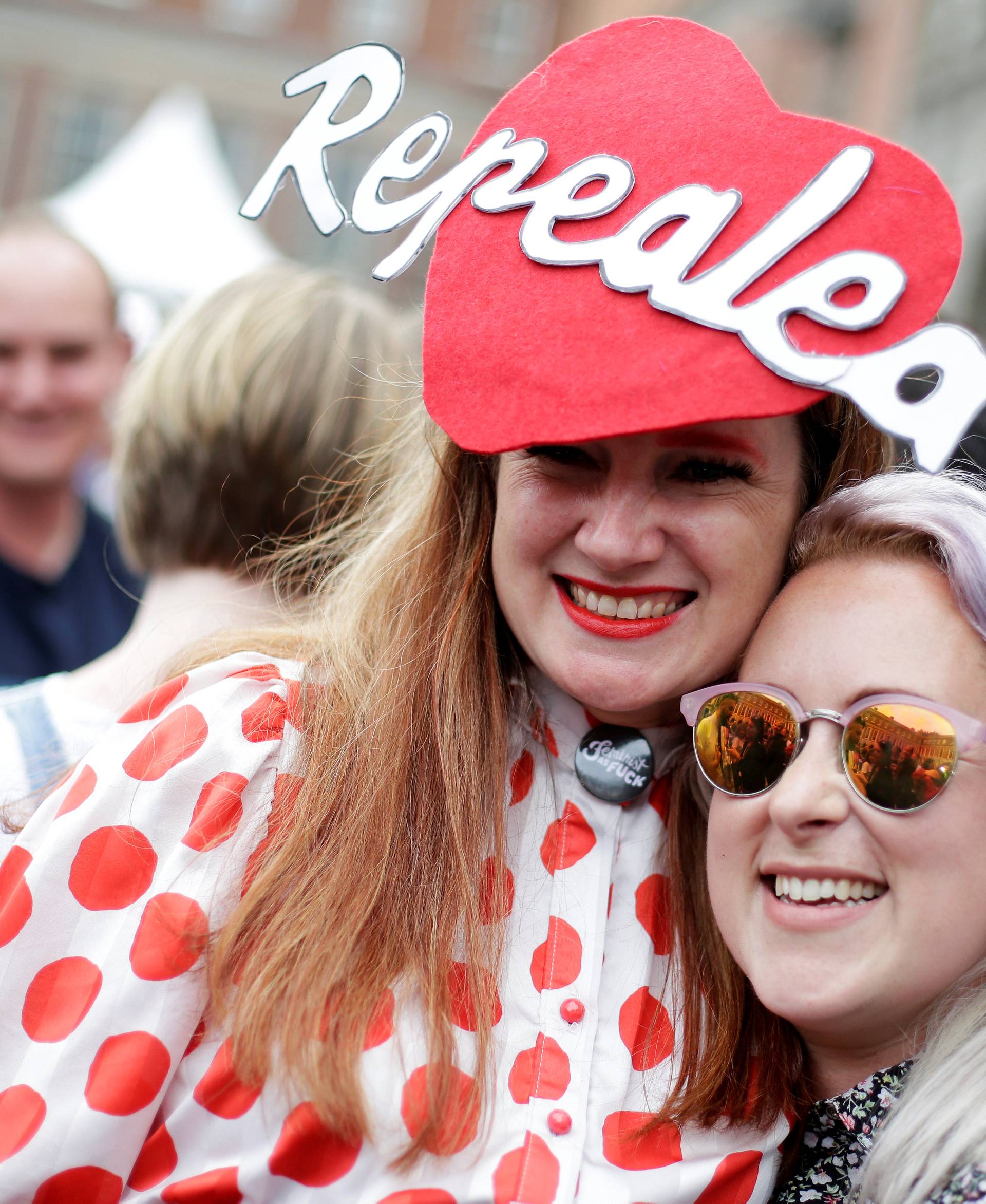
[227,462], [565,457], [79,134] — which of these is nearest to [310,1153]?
[565,457]

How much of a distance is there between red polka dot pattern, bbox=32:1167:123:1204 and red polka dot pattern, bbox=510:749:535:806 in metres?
0.74

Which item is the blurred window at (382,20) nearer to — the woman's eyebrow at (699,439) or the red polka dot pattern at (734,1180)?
the woman's eyebrow at (699,439)

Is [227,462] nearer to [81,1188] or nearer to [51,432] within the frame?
[81,1188]

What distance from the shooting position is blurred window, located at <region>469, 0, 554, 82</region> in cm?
2745

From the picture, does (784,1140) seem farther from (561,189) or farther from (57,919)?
(561,189)

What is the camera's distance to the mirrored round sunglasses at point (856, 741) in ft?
5.41

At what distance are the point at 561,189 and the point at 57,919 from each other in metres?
1.16

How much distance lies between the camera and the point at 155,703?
6.28 ft

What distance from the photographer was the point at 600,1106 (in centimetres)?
180

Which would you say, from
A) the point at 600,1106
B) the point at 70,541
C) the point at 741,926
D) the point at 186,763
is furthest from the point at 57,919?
the point at 70,541

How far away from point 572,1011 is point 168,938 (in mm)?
550

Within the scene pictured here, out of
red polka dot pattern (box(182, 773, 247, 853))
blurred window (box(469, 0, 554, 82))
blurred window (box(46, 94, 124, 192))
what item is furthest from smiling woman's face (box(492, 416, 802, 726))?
blurred window (box(469, 0, 554, 82))

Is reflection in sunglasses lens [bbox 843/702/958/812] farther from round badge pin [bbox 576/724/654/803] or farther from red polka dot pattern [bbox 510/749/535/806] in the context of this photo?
red polka dot pattern [bbox 510/749/535/806]

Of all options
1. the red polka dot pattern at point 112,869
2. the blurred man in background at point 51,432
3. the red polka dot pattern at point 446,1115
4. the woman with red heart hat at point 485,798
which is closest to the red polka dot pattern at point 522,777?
the woman with red heart hat at point 485,798
